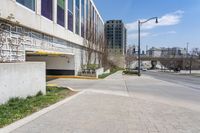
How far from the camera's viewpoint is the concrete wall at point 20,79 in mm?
10578

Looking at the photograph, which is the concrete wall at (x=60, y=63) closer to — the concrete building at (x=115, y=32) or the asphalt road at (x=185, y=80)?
the asphalt road at (x=185, y=80)

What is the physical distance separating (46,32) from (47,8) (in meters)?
2.37

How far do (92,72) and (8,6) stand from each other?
24.1 m

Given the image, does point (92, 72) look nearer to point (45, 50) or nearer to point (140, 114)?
point (45, 50)

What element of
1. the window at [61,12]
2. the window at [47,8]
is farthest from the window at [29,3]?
the window at [61,12]

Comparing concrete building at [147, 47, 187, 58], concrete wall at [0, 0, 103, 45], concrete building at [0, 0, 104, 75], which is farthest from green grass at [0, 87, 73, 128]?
concrete building at [147, 47, 187, 58]

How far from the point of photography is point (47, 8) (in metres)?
24.0

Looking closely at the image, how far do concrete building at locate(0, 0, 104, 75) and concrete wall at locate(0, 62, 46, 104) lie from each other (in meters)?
1.39

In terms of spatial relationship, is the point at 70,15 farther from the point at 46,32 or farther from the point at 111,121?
the point at 111,121

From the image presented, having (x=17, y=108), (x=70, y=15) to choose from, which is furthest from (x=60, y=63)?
(x=17, y=108)

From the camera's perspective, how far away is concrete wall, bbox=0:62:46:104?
416 inches

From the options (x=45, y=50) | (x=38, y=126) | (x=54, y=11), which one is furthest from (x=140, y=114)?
(x=54, y=11)

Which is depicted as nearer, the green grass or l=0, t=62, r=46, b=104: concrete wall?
the green grass

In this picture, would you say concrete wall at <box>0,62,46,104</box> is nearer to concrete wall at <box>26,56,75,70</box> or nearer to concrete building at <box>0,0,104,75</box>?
concrete building at <box>0,0,104,75</box>
